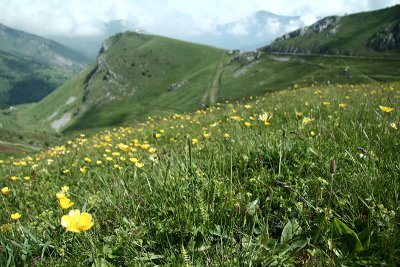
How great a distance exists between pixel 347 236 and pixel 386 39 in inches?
8513

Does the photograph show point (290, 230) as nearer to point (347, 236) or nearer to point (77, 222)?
point (347, 236)

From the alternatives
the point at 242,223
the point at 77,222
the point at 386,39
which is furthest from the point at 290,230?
the point at 386,39

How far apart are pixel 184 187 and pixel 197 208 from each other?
16.6 inches

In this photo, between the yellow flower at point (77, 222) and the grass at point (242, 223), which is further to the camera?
the grass at point (242, 223)

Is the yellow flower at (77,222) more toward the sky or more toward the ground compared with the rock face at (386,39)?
more toward the ground

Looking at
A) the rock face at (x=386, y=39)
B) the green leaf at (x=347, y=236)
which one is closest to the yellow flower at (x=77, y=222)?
the green leaf at (x=347, y=236)

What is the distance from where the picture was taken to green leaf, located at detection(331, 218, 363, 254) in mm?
2660

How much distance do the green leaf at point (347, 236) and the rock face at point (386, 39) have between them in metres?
209

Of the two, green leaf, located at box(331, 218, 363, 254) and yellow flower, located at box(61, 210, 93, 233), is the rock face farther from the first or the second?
yellow flower, located at box(61, 210, 93, 233)

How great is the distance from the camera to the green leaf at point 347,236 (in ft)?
8.73

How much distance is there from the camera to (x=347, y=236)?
2715 millimetres

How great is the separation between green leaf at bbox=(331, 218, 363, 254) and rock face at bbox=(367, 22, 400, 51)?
687ft

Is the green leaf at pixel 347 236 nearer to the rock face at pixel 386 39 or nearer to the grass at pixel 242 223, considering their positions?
the grass at pixel 242 223

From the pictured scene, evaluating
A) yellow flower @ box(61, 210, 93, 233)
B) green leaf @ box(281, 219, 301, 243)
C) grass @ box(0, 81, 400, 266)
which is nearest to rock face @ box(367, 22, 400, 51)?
grass @ box(0, 81, 400, 266)
